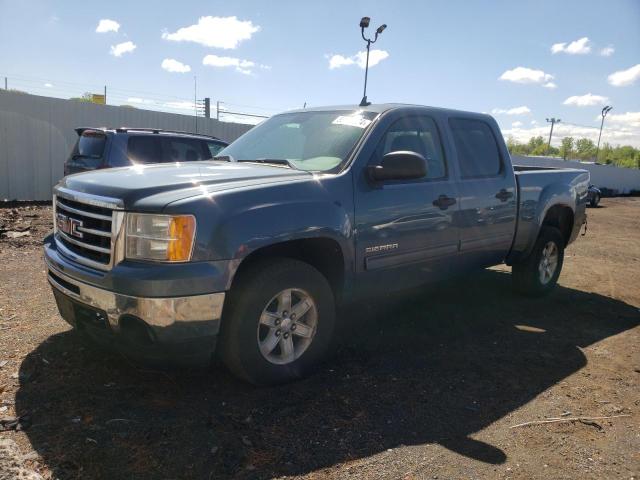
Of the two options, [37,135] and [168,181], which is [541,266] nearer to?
[168,181]

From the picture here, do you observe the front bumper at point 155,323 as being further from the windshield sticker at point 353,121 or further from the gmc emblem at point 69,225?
the windshield sticker at point 353,121

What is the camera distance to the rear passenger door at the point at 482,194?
4.55 metres

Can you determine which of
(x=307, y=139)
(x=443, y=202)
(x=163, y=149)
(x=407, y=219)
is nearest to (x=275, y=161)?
(x=307, y=139)

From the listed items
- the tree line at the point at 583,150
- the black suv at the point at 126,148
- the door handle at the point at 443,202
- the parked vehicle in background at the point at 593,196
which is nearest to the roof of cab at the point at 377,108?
the door handle at the point at 443,202

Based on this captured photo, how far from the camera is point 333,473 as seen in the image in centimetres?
253

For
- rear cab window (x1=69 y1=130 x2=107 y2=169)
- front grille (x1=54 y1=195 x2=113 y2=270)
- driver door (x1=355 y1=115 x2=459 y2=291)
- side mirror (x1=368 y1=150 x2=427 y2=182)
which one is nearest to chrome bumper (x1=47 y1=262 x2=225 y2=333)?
front grille (x1=54 y1=195 x2=113 y2=270)

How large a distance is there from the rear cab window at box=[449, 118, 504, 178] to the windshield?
1085 millimetres

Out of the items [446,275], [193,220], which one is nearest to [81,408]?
[193,220]

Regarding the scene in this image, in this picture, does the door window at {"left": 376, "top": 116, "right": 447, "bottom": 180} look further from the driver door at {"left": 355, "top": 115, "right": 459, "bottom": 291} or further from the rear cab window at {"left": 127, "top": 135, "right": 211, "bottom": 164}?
the rear cab window at {"left": 127, "top": 135, "right": 211, "bottom": 164}

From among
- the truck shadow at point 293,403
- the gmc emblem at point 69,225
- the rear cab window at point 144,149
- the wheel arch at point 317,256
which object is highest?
the rear cab window at point 144,149

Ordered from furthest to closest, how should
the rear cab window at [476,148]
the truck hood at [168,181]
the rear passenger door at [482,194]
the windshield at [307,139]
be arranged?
the rear cab window at [476,148]
the rear passenger door at [482,194]
the windshield at [307,139]
the truck hood at [168,181]

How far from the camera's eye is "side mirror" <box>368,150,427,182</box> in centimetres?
358

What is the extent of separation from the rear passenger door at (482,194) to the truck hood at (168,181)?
1.76 m

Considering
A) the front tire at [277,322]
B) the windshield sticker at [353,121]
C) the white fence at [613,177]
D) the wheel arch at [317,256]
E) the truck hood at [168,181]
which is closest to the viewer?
the truck hood at [168,181]
